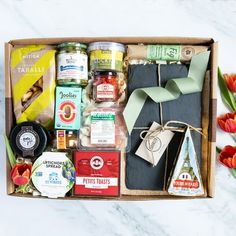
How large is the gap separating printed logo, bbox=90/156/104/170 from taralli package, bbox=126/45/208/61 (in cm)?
26

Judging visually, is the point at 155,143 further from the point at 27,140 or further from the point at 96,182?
the point at 27,140

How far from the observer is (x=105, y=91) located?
38.3 inches

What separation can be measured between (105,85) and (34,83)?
18cm

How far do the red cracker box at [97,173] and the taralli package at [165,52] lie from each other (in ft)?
0.80

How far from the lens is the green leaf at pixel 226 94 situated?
3.57 ft

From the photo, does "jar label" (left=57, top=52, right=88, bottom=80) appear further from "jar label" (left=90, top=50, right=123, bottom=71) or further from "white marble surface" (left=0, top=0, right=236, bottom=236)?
"white marble surface" (left=0, top=0, right=236, bottom=236)

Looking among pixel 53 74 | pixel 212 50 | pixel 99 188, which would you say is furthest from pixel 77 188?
pixel 212 50

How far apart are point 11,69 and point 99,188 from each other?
Result: 361mm

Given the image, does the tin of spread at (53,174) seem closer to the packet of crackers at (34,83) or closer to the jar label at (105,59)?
the packet of crackers at (34,83)
